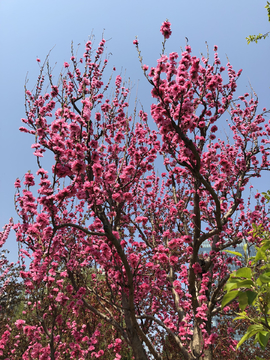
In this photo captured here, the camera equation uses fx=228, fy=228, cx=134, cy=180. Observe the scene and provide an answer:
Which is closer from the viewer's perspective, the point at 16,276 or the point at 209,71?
the point at 209,71

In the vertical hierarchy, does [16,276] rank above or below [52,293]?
above

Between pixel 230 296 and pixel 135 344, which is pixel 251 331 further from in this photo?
pixel 135 344

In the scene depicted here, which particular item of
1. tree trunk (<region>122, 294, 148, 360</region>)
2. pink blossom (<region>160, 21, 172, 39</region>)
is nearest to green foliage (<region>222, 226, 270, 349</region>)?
tree trunk (<region>122, 294, 148, 360</region>)

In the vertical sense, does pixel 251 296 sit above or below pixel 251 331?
above

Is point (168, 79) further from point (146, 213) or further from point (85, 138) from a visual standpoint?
point (146, 213)

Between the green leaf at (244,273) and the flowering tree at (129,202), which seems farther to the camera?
the flowering tree at (129,202)

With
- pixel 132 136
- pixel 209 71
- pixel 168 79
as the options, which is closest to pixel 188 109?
pixel 168 79

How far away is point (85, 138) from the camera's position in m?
4.73

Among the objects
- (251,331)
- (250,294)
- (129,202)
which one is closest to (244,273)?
(250,294)

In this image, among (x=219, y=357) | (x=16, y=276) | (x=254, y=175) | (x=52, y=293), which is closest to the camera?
(x=52, y=293)

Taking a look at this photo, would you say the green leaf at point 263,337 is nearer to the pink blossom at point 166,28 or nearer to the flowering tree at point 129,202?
the flowering tree at point 129,202

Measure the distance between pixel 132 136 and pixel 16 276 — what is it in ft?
34.7

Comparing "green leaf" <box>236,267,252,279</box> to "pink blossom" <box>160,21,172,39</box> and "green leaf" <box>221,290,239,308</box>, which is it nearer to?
"green leaf" <box>221,290,239,308</box>

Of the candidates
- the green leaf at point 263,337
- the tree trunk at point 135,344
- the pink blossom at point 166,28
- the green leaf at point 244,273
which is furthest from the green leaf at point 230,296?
the pink blossom at point 166,28
